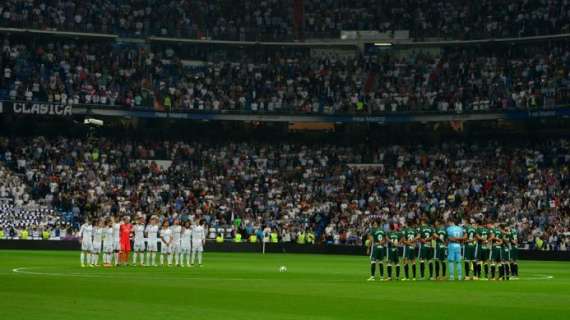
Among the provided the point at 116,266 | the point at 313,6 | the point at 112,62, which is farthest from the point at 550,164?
the point at 116,266

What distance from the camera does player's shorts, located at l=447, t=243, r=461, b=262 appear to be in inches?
1614

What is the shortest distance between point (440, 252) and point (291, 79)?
52.9 m

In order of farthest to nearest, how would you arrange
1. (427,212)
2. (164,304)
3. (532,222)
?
(427,212) < (532,222) < (164,304)

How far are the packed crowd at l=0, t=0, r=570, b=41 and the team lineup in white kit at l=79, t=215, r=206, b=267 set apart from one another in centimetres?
3846

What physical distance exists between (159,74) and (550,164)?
3222cm

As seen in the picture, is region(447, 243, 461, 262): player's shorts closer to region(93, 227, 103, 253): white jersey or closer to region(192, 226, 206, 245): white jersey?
region(192, 226, 206, 245): white jersey

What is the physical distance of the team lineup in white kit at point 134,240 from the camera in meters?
50.8

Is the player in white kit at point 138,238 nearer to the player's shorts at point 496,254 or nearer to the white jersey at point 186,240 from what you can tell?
the white jersey at point 186,240

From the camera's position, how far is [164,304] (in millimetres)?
27781

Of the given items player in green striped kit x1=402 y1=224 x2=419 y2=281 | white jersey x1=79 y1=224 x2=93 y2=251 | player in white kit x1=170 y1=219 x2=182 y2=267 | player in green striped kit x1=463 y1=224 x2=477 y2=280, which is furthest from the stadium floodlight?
player in green striped kit x1=402 y1=224 x2=419 y2=281

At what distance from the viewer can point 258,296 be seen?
31.5 metres

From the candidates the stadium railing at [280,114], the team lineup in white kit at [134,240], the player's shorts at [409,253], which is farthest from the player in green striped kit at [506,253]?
the stadium railing at [280,114]

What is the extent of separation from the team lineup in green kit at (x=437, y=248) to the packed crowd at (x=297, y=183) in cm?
3086

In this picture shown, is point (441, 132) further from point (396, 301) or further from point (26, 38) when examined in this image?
point (396, 301)
